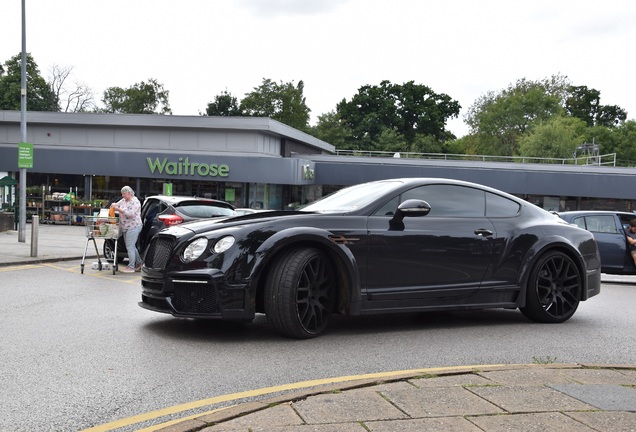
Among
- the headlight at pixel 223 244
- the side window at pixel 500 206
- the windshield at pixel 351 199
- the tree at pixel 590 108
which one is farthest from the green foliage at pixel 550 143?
the headlight at pixel 223 244

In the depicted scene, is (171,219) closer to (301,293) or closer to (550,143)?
(301,293)

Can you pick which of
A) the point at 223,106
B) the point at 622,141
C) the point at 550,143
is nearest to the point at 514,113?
the point at 550,143

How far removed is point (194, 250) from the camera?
605cm

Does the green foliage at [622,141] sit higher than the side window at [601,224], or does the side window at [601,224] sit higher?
the green foliage at [622,141]

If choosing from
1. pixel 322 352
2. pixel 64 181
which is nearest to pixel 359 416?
pixel 322 352

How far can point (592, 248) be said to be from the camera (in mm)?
7863

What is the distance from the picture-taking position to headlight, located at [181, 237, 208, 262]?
6008mm

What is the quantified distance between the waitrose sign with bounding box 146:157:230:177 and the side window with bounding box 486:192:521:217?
31129 millimetres

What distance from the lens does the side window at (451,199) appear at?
23.0ft

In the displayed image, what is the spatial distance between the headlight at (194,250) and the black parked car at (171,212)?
640cm

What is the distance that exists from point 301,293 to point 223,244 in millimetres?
830

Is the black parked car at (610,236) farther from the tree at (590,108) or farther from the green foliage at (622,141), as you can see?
the tree at (590,108)

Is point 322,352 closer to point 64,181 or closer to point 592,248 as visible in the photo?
point 592,248

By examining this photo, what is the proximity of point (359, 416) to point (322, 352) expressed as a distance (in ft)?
6.50
